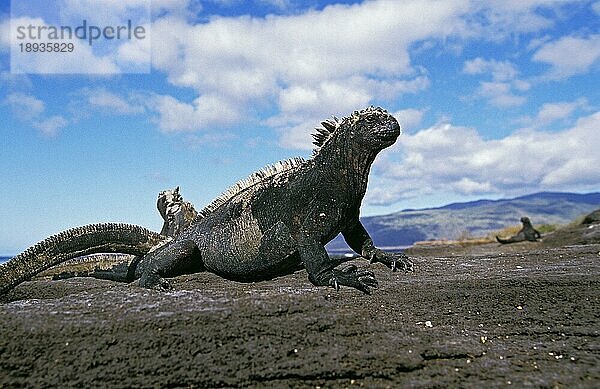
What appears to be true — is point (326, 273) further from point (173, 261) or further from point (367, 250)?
point (173, 261)

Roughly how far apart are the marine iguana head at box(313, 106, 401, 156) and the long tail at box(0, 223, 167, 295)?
2930mm

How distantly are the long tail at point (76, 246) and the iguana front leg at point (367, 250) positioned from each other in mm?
2534

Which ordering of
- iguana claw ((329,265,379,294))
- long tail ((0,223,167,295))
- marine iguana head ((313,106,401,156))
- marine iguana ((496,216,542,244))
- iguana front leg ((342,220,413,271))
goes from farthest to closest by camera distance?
marine iguana ((496,216,542,244))
iguana front leg ((342,220,413,271))
long tail ((0,223,167,295))
marine iguana head ((313,106,401,156))
iguana claw ((329,265,379,294))

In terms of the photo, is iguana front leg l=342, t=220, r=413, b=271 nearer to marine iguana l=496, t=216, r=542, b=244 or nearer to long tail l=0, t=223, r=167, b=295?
long tail l=0, t=223, r=167, b=295

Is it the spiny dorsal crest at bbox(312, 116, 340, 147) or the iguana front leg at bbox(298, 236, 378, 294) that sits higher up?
the spiny dorsal crest at bbox(312, 116, 340, 147)

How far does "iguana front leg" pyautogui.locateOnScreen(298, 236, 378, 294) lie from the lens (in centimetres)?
533

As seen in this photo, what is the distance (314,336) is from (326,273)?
1006mm

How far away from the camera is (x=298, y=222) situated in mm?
5762

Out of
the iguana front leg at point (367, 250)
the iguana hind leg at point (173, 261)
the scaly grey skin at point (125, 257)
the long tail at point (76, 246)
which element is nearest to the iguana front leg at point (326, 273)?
the iguana front leg at point (367, 250)

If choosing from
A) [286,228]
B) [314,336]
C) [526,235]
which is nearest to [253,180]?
[286,228]

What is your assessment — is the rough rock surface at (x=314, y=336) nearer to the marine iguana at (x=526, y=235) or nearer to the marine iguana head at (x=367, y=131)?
the marine iguana head at (x=367, y=131)

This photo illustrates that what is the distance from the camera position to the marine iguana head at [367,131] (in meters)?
5.57

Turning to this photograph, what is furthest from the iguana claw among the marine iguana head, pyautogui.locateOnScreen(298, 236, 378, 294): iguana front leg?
the marine iguana head

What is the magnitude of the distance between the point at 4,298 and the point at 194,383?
9.82 feet
